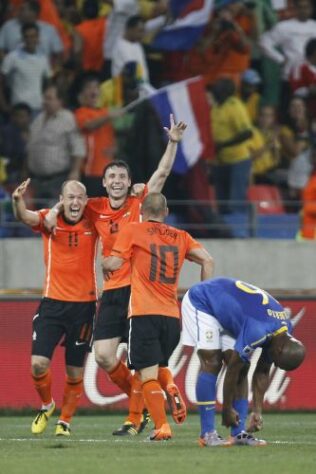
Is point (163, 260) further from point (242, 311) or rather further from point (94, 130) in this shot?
point (94, 130)

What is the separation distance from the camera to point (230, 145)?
1891 centimetres

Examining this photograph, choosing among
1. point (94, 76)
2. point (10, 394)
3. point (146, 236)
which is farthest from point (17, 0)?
point (146, 236)

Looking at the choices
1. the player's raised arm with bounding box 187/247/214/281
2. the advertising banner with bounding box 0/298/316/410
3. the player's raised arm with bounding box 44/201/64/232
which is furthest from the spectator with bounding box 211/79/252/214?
the player's raised arm with bounding box 187/247/214/281

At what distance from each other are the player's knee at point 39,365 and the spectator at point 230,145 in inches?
261

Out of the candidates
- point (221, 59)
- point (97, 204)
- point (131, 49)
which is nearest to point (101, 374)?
point (97, 204)

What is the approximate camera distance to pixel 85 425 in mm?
13930

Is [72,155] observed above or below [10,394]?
above

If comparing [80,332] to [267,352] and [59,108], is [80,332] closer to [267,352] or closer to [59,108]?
[267,352]

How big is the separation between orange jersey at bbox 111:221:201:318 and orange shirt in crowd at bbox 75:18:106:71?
8.35 meters

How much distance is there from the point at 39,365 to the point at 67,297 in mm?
614

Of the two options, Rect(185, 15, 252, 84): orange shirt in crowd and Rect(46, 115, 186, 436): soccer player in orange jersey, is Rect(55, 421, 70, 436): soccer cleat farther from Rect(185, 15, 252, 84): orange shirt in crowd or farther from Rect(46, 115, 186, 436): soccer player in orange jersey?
Rect(185, 15, 252, 84): orange shirt in crowd

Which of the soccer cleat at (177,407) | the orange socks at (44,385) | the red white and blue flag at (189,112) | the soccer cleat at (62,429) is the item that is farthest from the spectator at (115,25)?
the soccer cleat at (177,407)

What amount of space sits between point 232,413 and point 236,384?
0.21 meters

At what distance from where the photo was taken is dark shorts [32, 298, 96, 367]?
12.5 metres
